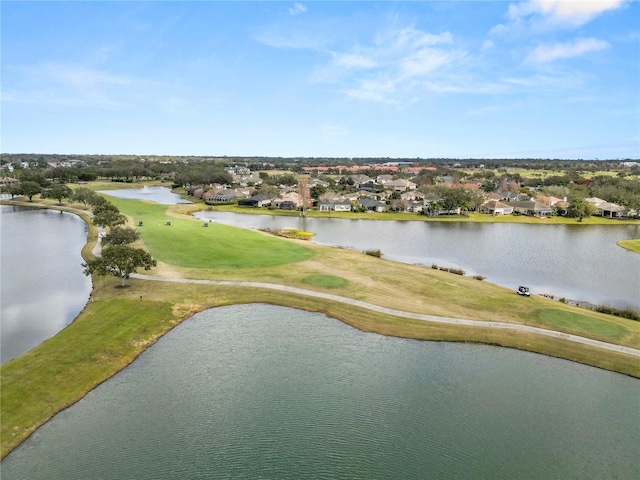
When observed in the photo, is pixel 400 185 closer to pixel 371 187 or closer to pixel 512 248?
pixel 371 187

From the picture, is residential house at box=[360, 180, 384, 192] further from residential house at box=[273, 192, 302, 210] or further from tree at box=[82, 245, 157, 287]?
tree at box=[82, 245, 157, 287]

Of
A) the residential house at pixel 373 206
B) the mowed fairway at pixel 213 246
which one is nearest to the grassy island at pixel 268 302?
the mowed fairway at pixel 213 246

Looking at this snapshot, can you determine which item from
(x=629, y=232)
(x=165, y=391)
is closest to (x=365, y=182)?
(x=629, y=232)

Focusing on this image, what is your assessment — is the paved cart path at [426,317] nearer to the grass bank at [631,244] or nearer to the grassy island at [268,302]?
the grassy island at [268,302]

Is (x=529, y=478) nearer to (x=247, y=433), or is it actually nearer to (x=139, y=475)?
(x=247, y=433)

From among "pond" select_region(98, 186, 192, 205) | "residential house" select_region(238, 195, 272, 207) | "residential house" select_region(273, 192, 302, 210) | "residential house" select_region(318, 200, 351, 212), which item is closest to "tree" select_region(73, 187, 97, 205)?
"pond" select_region(98, 186, 192, 205)

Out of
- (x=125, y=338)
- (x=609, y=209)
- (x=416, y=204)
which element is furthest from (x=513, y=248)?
(x=125, y=338)
